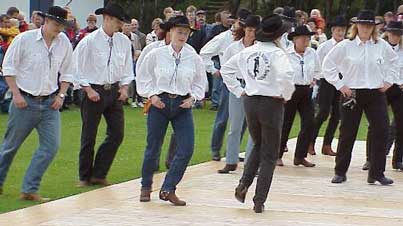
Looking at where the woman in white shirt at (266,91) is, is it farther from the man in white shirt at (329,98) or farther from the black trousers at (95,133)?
the man in white shirt at (329,98)

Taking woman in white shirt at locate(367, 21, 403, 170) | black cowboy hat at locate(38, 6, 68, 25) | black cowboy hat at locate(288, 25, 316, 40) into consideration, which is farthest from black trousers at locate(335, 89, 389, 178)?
black cowboy hat at locate(38, 6, 68, 25)

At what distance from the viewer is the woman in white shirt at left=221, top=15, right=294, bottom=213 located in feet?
34.0

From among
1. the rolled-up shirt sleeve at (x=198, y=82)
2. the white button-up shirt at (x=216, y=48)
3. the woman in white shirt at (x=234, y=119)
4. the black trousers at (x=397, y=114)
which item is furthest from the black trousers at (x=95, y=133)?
the black trousers at (x=397, y=114)

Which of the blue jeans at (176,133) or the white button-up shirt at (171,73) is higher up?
the white button-up shirt at (171,73)

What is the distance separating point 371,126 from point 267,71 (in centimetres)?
273

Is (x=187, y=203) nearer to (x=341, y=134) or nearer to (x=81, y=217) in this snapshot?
(x=81, y=217)

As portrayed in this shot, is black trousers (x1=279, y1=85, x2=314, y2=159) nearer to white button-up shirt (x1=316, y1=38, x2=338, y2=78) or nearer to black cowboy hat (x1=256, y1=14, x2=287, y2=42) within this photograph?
white button-up shirt (x1=316, y1=38, x2=338, y2=78)

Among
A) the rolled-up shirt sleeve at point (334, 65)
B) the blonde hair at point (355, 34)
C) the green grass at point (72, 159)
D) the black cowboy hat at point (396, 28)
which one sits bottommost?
the green grass at point (72, 159)

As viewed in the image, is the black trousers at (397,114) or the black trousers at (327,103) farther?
the black trousers at (327,103)

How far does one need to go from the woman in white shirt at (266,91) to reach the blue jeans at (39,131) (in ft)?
6.75

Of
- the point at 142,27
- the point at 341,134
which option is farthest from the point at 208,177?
the point at 142,27

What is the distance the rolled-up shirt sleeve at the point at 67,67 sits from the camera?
36.6ft

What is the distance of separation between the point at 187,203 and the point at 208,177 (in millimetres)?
1973

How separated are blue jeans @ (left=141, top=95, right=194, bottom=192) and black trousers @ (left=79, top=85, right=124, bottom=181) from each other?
1196 millimetres
